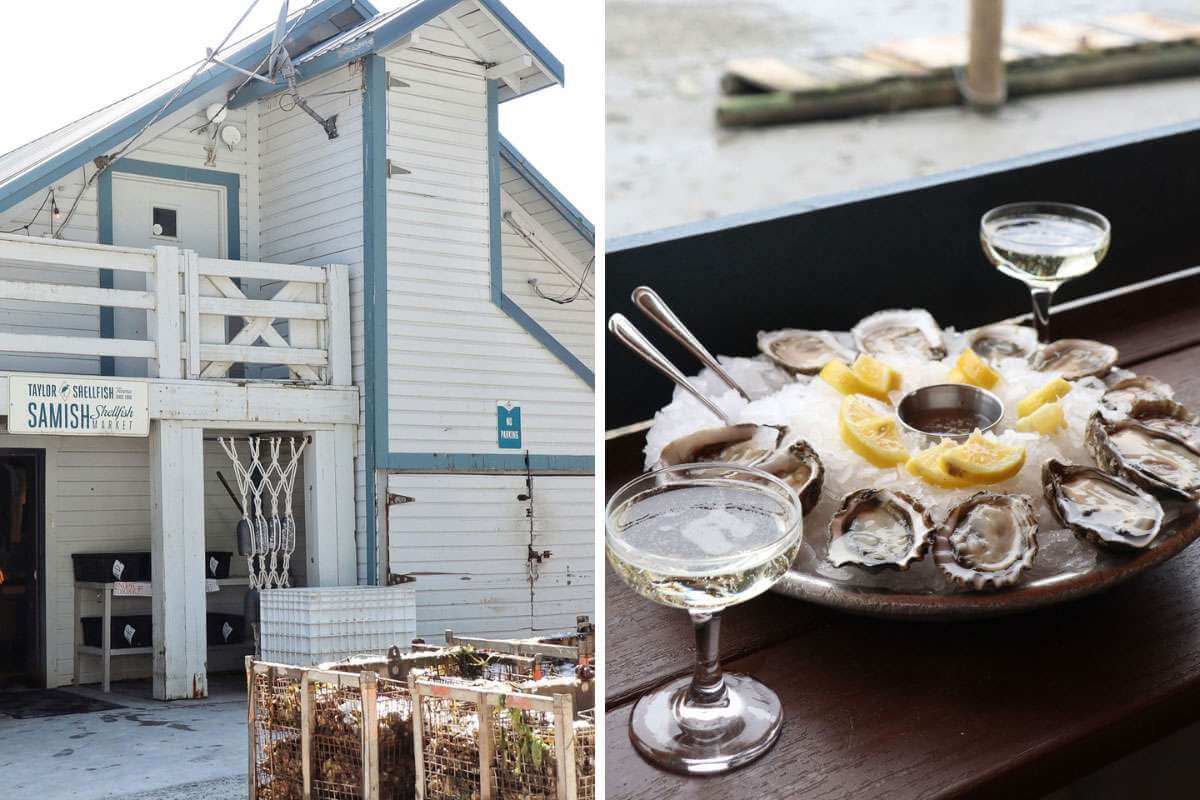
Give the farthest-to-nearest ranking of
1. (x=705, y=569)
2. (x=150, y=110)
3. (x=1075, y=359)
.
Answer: (x=1075, y=359), (x=150, y=110), (x=705, y=569)

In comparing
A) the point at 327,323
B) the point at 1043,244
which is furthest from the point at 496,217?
the point at 1043,244

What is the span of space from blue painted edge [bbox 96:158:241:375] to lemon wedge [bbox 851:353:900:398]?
572 millimetres

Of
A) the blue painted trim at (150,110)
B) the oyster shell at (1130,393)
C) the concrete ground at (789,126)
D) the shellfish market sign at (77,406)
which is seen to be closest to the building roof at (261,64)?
the blue painted trim at (150,110)

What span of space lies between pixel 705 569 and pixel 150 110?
0.50 m

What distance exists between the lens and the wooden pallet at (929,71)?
5875mm

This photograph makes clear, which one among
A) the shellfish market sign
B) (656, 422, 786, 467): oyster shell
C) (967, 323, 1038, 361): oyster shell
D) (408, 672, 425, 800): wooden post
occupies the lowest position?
(408, 672, 425, 800): wooden post

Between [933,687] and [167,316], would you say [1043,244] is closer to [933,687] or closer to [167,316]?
[933,687]

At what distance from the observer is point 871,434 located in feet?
3.27

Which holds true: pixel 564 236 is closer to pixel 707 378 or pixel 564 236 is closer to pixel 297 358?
pixel 297 358

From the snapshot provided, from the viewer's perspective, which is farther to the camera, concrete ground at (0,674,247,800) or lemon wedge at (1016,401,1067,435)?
lemon wedge at (1016,401,1067,435)

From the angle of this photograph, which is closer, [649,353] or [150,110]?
[150,110]

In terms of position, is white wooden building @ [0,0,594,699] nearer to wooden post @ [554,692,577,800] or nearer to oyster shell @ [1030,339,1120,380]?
wooden post @ [554,692,577,800]

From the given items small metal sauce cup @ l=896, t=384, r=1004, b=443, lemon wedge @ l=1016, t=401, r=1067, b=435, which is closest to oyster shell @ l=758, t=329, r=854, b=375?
small metal sauce cup @ l=896, t=384, r=1004, b=443

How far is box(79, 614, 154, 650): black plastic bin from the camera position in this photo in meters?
0.77
